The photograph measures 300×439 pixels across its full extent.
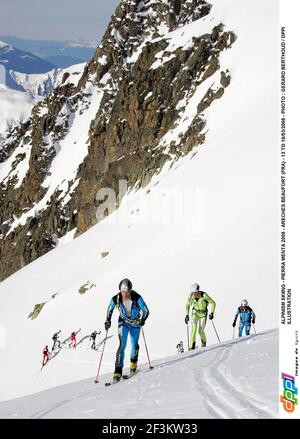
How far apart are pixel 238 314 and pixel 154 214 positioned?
23.6 metres

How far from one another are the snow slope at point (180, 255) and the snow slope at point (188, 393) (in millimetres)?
389

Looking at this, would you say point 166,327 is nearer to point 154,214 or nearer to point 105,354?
point 105,354

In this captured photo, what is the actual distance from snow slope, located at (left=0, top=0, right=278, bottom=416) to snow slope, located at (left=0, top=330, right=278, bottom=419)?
1.28 ft

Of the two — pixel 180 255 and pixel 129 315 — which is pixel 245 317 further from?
pixel 180 255

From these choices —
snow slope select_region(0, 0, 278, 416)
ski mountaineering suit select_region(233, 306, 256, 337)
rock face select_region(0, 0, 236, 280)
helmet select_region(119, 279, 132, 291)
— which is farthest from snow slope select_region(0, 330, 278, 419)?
rock face select_region(0, 0, 236, 280)

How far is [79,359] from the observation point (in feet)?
65.8

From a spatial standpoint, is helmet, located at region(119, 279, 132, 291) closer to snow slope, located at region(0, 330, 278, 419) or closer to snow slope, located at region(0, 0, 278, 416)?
snow slope, located at region(0, 330, 278, 419)

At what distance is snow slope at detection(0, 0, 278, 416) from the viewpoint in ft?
66.7

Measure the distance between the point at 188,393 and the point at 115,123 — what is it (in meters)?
72.0

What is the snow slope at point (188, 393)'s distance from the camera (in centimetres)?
606

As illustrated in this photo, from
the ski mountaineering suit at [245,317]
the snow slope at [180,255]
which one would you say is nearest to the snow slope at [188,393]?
the snow slope at [180,255]

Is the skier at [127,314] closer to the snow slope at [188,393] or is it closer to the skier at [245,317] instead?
the snow slope at [188,393]

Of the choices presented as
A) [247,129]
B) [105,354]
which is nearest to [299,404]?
[105,354]

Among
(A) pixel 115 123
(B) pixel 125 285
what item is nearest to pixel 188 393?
(B) pixel 125 285
